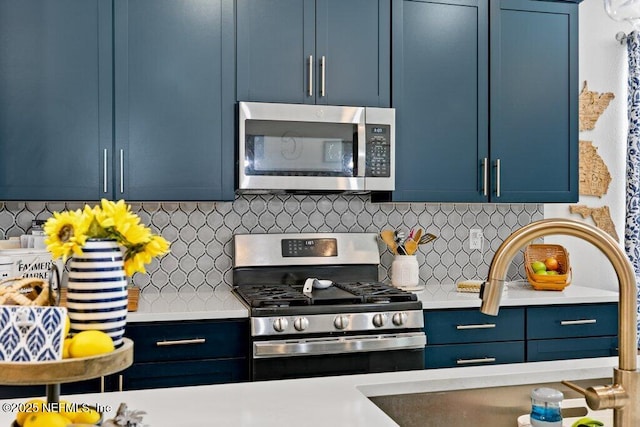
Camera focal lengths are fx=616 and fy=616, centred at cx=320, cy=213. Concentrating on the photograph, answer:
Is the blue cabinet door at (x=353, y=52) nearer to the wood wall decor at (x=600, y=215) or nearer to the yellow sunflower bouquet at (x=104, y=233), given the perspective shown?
the wood wall decor at (x=600, y=215)

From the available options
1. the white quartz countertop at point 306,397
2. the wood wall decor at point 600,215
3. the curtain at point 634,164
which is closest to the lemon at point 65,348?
the white quartz countertop at point 306,397

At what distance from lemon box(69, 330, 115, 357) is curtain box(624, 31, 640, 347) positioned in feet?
11.4

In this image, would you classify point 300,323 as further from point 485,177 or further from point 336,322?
point 485,177

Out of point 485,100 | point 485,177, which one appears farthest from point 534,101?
point 485,177

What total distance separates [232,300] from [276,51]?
1161 mm

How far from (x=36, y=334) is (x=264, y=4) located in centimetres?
231

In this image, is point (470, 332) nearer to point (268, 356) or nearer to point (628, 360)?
point (268, 356)

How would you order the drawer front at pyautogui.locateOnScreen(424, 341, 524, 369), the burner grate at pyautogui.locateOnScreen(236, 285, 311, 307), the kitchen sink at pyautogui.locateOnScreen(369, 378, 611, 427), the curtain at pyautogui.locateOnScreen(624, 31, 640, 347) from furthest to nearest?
the curtain at pyautogui.locateOnScreen(624, 31, 640, 347) → the drawer front at pyautogui.locateOnScreen(424, 341, 524, 369) → the burner grate at pyautogui.locateOnScreen(236, 285, 311, 307) → the kitchen sink at pyautogui.locateOnScreen(369, 378, 611, 427)

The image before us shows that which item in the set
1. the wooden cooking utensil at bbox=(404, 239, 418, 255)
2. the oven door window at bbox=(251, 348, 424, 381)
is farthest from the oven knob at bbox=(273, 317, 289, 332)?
the wooden cooking utensil at bbox=(404, 239, 418, 255)

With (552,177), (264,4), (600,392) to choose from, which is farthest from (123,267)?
(552,177)

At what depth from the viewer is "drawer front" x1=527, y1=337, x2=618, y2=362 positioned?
2.92 meters

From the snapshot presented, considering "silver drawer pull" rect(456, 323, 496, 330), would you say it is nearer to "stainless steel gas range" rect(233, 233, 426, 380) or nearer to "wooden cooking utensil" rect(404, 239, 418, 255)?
"stainless steel gas range" rect(233, 233, 426, 380)

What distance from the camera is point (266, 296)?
8.73 feet

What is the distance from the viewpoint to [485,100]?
3141mm
